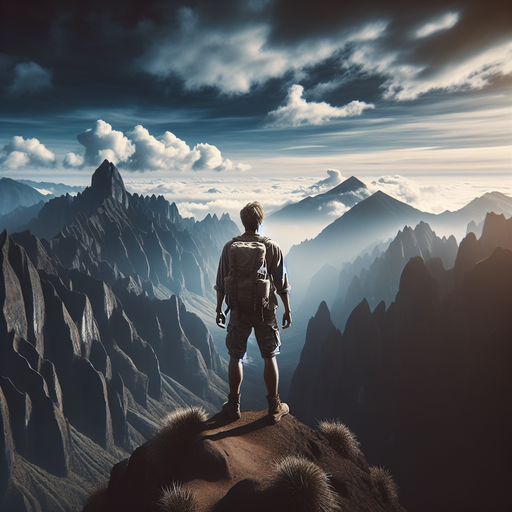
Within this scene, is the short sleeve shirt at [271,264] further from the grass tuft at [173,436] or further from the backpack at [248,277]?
the grass tuft at [173,436]

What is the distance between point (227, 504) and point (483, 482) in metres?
41.0

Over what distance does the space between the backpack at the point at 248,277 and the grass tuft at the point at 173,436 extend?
9.81 feet

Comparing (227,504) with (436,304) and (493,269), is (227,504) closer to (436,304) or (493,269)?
(493,269)

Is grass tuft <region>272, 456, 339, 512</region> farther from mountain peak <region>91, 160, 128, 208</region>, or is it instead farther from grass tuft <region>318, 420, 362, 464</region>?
mountain peak <region>91, 160, 128, 208</region>

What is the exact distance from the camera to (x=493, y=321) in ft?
125

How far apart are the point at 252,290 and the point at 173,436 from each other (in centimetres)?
379

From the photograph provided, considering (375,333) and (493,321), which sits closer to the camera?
(493,321)

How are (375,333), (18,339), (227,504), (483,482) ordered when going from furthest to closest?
(18,339), (375,333), (483,482), (227,504)

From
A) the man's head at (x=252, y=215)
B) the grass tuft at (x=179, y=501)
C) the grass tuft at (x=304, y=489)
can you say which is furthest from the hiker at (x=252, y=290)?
the grass tuft at (x=179, y=501)

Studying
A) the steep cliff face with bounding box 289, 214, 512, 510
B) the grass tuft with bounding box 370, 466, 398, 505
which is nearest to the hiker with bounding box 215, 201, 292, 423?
the grass tuft with bounding box 370, 466, 398, 505

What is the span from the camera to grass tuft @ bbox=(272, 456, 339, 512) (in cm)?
448

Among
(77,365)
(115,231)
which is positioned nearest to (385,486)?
(77,365)

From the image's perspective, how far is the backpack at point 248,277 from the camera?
19.9ft

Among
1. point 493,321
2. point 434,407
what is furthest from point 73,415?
point 493,321
